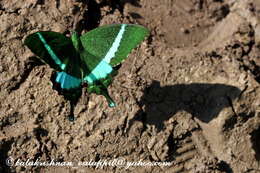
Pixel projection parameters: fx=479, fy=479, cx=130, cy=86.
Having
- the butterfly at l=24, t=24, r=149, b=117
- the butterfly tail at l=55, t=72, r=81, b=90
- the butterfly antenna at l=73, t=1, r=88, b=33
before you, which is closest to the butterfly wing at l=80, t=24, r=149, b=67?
the butterfly at l=24, t=24, r=149, b=117

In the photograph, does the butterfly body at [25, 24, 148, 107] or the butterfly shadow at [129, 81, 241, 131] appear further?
the butterfly shadow at [129, 81, 241, 131]

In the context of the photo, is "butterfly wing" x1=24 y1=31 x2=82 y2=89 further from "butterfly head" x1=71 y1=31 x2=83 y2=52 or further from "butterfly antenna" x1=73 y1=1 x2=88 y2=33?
"butterfly antenna" x1=73 y1=1 x2=88 y2=33

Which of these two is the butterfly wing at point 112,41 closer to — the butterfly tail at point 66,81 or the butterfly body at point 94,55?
the butterfly body at point 94,55

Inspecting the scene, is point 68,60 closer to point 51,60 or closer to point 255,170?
point 51,60

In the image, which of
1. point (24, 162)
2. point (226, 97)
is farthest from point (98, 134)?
point (226, 97)

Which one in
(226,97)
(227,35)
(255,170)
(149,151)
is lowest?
(255,170)
